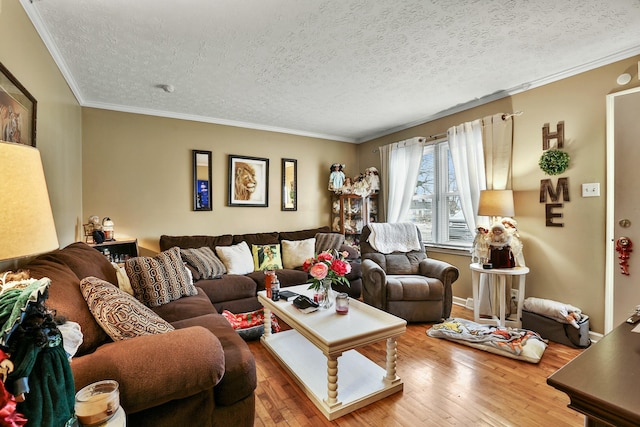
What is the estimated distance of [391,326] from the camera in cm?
185

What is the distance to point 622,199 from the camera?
2.31 meters

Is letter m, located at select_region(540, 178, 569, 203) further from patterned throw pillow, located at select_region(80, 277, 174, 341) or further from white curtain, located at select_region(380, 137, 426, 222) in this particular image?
patterned throw pillow, located at select_region(80, 277, 174, 341)

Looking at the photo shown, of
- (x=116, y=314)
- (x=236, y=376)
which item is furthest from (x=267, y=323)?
(x=116, y=314)

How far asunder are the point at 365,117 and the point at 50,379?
387 centimetres

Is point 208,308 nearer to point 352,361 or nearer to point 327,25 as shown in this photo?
point 352,361

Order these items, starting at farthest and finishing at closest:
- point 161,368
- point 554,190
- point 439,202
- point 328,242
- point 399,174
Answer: point 399,174 → point 328,242 → point 439,202 → point 554,190 → point 161,368

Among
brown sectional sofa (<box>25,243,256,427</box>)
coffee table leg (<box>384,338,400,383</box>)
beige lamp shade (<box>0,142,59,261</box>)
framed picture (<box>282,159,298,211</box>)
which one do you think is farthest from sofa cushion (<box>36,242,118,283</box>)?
framed picture (<box>282,159,298,211</box>)

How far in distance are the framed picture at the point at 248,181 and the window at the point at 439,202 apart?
2239mm

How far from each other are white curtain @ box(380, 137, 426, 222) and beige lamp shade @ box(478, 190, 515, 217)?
4.15 ft

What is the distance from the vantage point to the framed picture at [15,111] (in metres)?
1.37

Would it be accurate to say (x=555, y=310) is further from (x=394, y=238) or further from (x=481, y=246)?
(x=394, y=238)

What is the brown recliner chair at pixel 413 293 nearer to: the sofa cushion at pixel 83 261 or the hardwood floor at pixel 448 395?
the hardwood floor at pixel 448 395

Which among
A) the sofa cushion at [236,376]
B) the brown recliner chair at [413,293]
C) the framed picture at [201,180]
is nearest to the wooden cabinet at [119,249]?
the framed picture at [201,180]

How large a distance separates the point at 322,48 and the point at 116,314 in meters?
2.17
